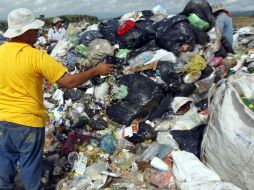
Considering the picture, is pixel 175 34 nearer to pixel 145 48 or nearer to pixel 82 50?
pixel 145 48

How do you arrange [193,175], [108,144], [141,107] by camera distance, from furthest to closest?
[141,107], [108,144], [193,175]

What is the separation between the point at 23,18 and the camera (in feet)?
9.22

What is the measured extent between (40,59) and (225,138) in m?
1.59

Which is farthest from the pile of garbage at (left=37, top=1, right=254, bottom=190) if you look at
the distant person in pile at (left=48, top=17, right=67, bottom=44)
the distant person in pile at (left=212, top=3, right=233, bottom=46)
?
the distant person in pile at (left=48, top=17, right=67, bottom=44)

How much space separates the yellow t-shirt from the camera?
108 inches

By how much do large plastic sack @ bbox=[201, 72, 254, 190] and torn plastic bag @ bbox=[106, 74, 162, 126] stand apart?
125 centimetres

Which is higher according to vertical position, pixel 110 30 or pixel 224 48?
pixel 110 30

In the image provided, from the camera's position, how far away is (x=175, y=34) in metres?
5.24

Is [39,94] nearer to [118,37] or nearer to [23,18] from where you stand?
[23,18]

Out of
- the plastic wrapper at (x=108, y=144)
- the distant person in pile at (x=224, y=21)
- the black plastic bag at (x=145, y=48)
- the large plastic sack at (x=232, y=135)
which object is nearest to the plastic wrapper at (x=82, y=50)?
the black plastic bag at (x=145, y=48)

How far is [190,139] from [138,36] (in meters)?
2.08

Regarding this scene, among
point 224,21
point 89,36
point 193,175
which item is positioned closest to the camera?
point 193,175

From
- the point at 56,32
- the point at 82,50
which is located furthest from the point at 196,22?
the point at 56,32

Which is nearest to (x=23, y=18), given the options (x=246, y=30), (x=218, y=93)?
(x=218, y=93)
